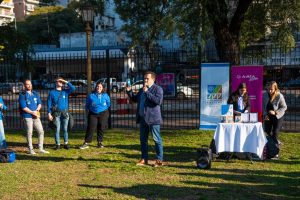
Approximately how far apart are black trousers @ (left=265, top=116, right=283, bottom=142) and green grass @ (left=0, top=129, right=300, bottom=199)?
51 centimetres

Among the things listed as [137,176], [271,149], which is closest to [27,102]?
[137,176]

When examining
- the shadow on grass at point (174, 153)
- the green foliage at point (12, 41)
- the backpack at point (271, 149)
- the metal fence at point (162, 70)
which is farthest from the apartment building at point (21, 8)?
the backpack at point (271, 149)

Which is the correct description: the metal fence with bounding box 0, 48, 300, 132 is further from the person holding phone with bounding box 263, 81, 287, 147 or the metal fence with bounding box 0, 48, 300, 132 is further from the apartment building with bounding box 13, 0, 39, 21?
the apartment building with bounding box 13, 0, 39, 21

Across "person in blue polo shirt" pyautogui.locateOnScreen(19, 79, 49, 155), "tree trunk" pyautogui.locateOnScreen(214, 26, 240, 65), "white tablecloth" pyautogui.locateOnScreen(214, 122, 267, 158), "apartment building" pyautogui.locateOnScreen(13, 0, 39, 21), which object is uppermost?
"apartment building" pyautogui.locateOnScreen(13, 0, 39, 21)

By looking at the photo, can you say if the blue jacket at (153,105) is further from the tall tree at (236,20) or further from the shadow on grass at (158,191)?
the tall tree at (236,20)

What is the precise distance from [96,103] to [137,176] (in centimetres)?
363

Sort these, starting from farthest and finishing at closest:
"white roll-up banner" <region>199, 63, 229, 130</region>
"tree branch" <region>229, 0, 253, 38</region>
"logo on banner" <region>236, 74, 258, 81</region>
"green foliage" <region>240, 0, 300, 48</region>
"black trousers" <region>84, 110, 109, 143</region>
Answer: "green foliage" <region>240, 0, 300, 48</region> < "tree branch" <region>229, 0, 253, 38</region> < "white roll-up banner" <region>199, 63, 229, 130</region> < "logo on banner" <region>236, 74, 258, 81</region> < "black trousers" <region>84, 110, 109, 143</region>

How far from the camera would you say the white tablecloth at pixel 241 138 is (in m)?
9.05

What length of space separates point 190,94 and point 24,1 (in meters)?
91.4

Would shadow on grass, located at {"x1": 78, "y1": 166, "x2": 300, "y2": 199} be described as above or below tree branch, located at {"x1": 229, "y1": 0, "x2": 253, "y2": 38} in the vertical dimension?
below

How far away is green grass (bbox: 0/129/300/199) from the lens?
22.9ft

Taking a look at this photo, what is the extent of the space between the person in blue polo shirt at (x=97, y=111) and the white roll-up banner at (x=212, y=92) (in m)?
2.98

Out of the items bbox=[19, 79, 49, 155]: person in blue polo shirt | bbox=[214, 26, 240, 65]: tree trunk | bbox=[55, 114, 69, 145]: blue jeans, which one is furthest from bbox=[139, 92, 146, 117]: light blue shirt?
bbox=[214, 26, 240, 65]: tree trunk

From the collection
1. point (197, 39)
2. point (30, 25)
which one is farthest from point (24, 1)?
point (197, 39)
